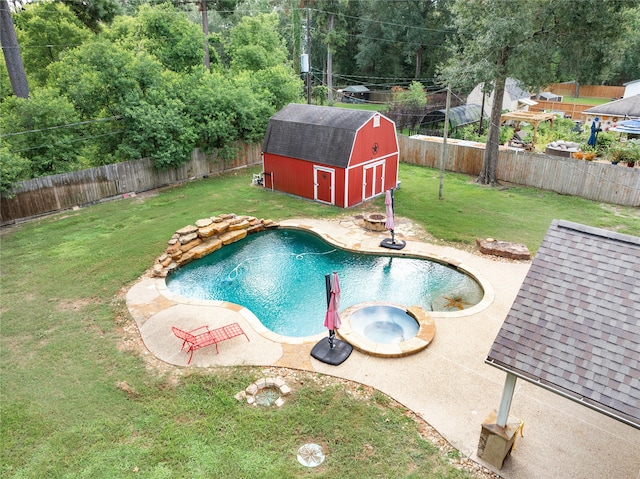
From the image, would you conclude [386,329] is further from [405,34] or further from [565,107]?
[405,34]

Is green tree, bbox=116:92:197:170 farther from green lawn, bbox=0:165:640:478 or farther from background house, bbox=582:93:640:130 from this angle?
background house, bbox=582:93:640:130

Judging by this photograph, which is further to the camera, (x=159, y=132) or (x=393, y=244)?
(x=159, y=132)

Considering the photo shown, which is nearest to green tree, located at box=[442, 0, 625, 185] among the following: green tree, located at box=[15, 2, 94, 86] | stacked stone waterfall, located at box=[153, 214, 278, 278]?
stacked stone waterfall, located at box=[153, 214, 278, 278]

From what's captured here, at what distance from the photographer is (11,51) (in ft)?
63.9

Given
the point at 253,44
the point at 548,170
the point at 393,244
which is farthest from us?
the point at 253,44

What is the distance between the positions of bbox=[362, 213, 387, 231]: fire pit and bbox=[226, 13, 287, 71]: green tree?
17.0 metres

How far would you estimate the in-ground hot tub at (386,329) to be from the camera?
9.96 meters

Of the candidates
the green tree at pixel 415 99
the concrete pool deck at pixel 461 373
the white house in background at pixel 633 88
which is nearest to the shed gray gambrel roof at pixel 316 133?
the concrete pool deck at pixel 461 373

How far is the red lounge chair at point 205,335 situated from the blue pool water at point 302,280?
1.23 meters

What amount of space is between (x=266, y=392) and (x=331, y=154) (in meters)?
12.4

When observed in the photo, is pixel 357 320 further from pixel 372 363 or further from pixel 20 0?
pixel 20 0

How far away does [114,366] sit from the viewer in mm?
9609

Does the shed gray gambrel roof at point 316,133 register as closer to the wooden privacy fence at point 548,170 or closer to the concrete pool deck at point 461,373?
the wooden privacy fence at point 548,170

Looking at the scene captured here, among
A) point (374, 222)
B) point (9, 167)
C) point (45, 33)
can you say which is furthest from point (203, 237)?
point (45, 33)
